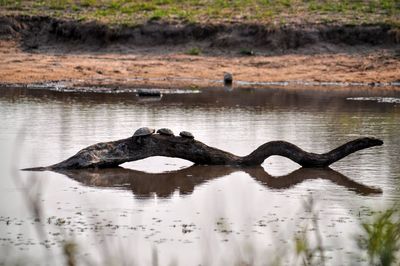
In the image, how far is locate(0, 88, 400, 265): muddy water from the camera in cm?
865

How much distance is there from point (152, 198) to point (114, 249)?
235cm

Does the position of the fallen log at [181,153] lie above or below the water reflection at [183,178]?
above

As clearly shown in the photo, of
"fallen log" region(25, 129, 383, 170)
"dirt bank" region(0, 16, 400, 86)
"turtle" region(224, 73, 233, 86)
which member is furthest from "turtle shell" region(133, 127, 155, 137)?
"dirt bank" region(0, 16, 400, 86)

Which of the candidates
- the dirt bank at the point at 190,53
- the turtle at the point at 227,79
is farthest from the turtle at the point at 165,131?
the dirt bank at the point at 190,53

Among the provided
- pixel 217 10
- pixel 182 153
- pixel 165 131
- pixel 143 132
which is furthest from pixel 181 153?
pixel 217 10

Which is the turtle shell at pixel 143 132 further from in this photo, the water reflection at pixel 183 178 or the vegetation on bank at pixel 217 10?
the vegetation on bank at pixel 217 10

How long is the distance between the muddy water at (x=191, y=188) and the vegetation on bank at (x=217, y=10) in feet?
30.6

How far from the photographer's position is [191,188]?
11.8m

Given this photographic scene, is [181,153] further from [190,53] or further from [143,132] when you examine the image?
[190,53]

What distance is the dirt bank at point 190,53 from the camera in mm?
26094

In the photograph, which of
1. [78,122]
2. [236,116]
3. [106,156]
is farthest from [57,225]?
[236,116]

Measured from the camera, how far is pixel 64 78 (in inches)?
1014

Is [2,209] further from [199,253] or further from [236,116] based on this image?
[236,116]

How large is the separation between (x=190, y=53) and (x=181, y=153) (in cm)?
1571
